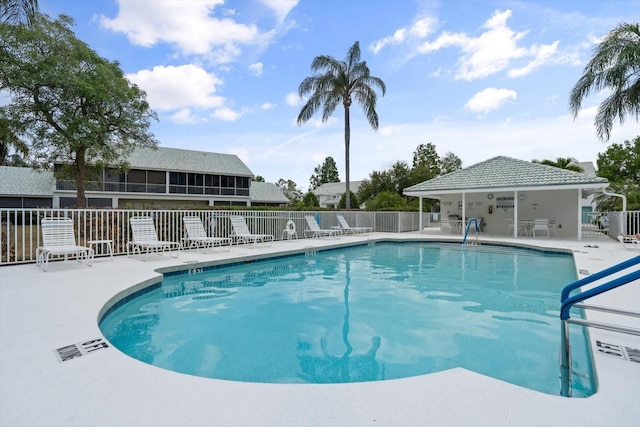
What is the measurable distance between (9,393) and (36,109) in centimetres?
1798

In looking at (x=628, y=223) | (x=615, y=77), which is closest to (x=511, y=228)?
(x=628, y=223)

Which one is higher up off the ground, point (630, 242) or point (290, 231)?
point (290, 231)

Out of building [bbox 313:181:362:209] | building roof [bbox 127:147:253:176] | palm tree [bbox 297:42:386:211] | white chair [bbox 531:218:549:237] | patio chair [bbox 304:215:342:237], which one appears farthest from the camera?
building [bbox 313:181:362:209]

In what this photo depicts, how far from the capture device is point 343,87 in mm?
21219

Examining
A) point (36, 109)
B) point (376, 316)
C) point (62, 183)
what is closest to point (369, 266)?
point (376, 316)

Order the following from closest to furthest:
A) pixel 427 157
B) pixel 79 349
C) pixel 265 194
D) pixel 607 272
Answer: pixel 607 272, pixel 79 349, pixel 265 194, pixel 427 157

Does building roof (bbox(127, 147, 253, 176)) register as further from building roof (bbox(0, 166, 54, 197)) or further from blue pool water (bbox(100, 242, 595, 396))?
blue pool water (bbox(100, 242, 595, 396))

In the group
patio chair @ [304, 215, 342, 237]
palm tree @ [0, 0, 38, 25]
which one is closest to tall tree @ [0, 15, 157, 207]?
palm tree @ [0, 0, 38, 25]

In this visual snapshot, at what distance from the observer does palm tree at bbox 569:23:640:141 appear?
1306cm

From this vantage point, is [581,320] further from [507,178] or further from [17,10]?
[507,178]

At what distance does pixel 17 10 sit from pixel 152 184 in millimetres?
24768

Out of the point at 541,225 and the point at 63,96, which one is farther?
the point at 541,225

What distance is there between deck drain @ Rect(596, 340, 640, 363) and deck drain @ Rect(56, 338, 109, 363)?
464 centimetres

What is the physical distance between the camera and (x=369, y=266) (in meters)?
9.64
